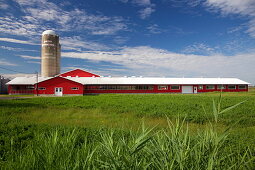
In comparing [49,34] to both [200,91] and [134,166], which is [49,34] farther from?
[134,166]

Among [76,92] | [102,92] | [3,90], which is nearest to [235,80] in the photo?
[102,92]

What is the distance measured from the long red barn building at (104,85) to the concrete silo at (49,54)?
19.3 feet

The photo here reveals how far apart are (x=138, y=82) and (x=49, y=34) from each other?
104 ft

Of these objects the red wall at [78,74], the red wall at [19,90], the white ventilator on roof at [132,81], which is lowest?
the red wall at [19,90]

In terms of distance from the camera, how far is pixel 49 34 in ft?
169

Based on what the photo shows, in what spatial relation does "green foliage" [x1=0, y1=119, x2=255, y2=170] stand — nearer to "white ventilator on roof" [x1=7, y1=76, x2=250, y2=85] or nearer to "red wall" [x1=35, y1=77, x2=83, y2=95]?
"red wall" [x1=35, y1=77, x2=83, y2=95]

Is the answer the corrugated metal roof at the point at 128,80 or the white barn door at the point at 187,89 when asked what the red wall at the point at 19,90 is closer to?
the corrugated metal roof at the point at 128,80

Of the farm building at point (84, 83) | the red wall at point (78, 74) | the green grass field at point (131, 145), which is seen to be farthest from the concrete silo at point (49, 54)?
the green grass field at point (131, 145)

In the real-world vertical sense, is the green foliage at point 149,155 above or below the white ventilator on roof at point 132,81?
below

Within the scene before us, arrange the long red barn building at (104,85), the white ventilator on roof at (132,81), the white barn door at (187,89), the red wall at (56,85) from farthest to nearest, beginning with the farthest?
the white barn door at (187,89)
the white ventilator on roof at (132,81)
the long red barn building at (104,85)
the red wall at (56,85)

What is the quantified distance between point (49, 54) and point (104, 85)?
21963 millimetres

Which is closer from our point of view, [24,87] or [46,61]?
[24,87]

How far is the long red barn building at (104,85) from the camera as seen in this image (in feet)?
125

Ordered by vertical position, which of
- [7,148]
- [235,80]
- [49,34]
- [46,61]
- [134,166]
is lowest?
[7,148]
